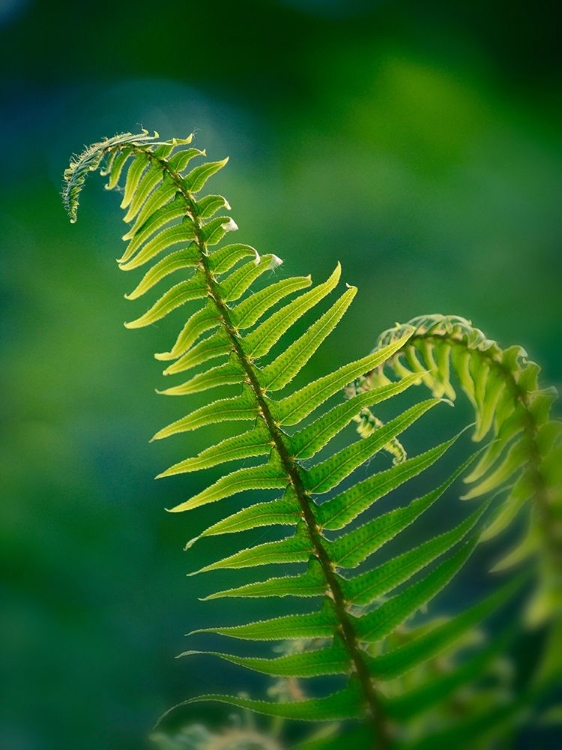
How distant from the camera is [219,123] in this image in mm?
3834

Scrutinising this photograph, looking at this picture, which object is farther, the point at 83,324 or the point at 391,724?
the point at 83,324

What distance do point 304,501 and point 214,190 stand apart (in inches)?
120

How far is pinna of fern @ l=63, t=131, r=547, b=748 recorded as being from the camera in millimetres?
487

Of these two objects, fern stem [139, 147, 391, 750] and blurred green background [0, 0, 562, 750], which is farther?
blurred green background [0, 0, 562, 750]

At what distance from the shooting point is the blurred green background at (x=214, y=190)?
3.10m

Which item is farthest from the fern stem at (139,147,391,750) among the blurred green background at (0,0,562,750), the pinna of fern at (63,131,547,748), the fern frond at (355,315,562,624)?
the blurred green background at (0,0,562,750)

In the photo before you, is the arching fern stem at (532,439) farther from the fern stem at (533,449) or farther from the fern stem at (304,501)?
the fern stem at (304,501)

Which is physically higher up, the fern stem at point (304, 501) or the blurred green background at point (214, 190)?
the blurred green background at point (214, 190)

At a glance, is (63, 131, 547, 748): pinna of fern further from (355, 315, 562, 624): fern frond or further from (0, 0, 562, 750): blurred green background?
(0, 0, 562, 750): blurred green background

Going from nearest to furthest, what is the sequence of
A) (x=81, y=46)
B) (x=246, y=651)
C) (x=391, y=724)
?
1. (x=391, y=724)
2. (x=246, y=651)
3. (x=81, y=46)

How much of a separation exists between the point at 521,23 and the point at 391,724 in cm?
430

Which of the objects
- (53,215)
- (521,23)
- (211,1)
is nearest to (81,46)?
(211,1)

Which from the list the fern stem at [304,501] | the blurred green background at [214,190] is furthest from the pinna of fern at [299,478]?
the blurred green background at [214,190]

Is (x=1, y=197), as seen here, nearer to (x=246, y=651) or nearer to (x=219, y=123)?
(x=219, y=123)
